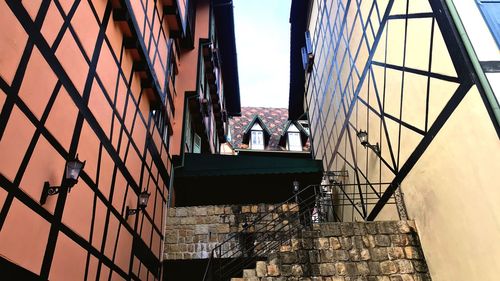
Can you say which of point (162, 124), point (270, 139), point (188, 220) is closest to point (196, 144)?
point (162, 124)

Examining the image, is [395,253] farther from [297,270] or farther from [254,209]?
[254,209]

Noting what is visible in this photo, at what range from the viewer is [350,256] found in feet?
19.0

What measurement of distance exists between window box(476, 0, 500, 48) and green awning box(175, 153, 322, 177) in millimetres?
6846

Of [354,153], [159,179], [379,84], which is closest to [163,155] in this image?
[159,179]

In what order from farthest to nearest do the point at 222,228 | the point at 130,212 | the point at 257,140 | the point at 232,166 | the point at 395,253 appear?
the point at 257,140
the point at 232,166
the point at 222,228
the point at 130,212
the point at 395,253

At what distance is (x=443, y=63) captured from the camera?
506 cm

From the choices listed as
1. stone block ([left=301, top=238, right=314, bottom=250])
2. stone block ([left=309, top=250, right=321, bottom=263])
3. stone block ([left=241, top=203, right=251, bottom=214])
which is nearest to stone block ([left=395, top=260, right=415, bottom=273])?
stone block ([left=309, top=250, right=321, bottom=263])

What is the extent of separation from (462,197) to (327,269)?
82.9 inches

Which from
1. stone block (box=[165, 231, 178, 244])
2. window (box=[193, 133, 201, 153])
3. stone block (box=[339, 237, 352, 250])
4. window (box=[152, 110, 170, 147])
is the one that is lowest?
stone block (box=[339, 237, 352, 250])

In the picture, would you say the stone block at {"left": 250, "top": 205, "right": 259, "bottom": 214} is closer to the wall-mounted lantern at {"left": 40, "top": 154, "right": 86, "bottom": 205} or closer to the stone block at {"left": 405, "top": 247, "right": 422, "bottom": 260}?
the stone block at {"left": 405, "top": 247, "right": 422, "bottom": 260}

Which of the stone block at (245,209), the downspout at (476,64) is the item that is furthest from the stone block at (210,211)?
the downspout at (476,64)

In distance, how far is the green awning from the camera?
418 inches

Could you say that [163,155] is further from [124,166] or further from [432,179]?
[432,179]

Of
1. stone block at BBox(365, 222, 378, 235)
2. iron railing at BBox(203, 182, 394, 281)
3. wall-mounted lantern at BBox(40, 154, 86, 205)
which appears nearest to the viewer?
wall-mounted lantern at BBox(40, 154, 86, 205)
